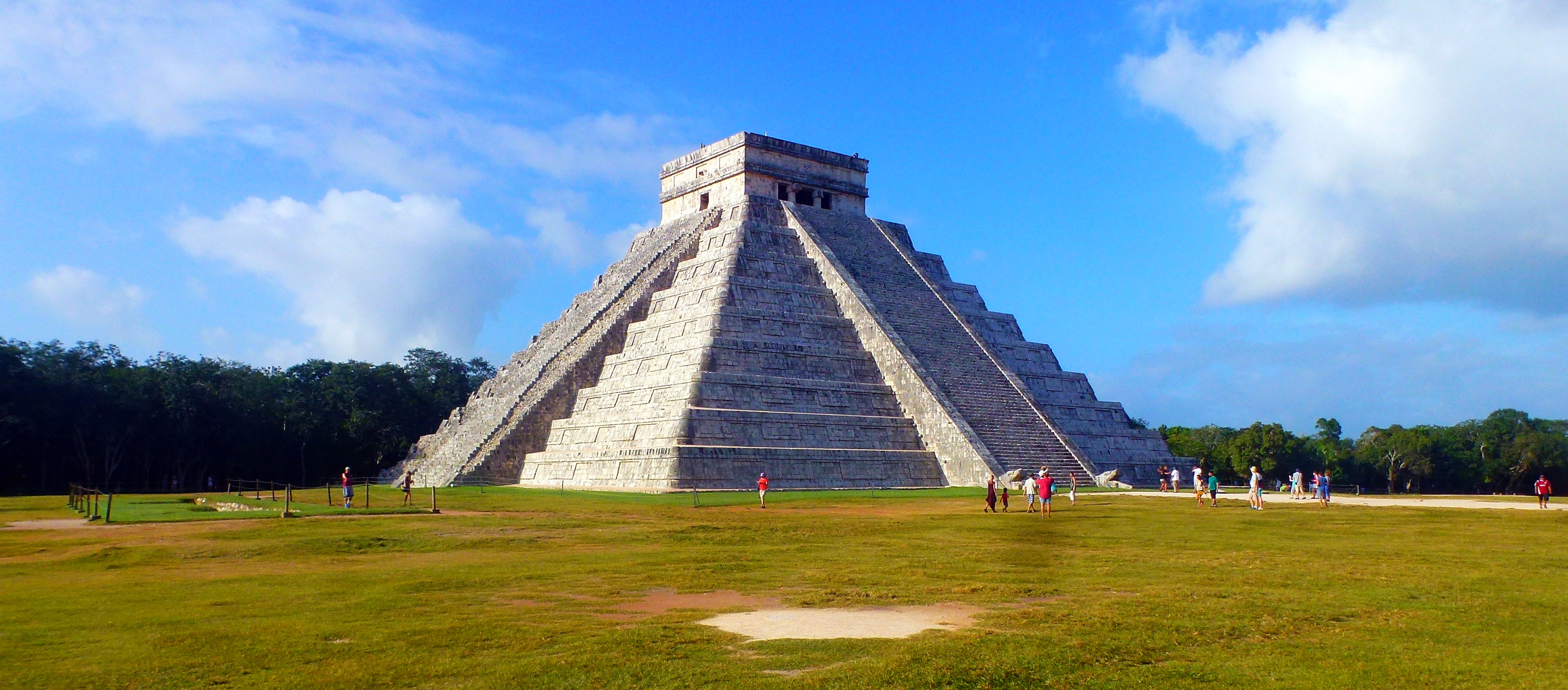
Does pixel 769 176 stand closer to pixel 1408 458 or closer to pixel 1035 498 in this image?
pixel 1035 498

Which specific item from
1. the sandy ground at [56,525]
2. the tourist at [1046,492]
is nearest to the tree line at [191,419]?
the sandy ground at [56,525]

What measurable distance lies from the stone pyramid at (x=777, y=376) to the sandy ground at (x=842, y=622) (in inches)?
715

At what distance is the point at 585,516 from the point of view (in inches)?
808

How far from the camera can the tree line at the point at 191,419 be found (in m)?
42.2

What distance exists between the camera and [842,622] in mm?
9195

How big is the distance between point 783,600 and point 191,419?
42.9 m

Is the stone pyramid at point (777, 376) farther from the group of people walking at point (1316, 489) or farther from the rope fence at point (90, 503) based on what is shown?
the rope fence at point (90, 503)

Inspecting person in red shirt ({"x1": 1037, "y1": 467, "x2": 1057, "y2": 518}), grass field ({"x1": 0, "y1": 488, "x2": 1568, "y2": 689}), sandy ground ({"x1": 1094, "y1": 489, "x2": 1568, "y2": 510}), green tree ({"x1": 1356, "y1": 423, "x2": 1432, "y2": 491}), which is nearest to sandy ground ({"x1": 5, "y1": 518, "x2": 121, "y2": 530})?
grass field ({"x1": 0, "y1": 488, "x2": 1568, "y2": 689})

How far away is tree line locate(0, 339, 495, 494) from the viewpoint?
42250 mm

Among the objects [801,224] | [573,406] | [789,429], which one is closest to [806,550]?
[789,429]

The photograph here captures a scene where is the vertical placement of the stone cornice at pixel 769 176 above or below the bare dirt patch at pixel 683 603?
above

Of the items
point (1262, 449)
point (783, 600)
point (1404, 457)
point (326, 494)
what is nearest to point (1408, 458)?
point (1404, 457)

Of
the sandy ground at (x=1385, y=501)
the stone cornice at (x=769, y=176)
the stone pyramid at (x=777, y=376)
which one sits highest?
the stone cornice at (x=769, y=176)

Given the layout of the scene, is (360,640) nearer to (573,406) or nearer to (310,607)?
(310,607)
